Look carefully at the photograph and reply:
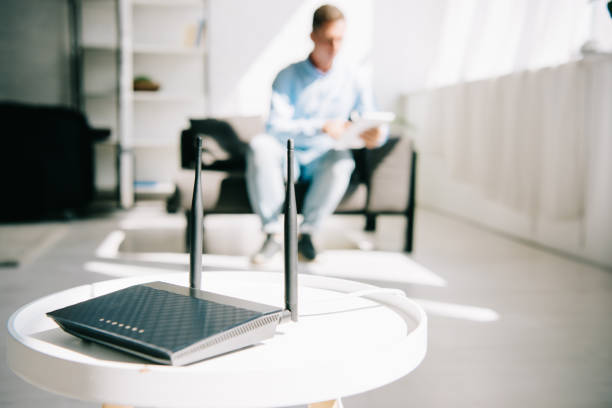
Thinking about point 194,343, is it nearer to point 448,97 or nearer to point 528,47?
point 528,47

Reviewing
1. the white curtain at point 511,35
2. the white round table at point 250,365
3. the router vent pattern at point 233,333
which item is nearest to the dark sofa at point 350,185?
the white curtain at point 511,35

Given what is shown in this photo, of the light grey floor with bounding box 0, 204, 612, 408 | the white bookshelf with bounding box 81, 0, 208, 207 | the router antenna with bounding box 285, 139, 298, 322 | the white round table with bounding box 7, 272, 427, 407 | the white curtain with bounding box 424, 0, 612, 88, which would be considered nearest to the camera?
the white round table with bounding box 7, 272, 427, 407

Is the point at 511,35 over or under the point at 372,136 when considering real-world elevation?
over

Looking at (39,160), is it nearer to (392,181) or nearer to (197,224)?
(392,181)

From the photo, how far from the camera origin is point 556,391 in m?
1.16

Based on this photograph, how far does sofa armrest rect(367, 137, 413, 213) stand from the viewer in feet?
8.11

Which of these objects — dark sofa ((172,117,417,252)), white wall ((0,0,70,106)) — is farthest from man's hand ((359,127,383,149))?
white wall ((0,0,70,106))

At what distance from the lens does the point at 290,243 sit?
0.64 meters

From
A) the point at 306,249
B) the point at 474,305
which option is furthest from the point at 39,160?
the point at 474,305

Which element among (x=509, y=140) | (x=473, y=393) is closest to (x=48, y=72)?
(x=509, y=140)

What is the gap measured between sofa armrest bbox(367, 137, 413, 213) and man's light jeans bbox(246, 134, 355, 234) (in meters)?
0.17

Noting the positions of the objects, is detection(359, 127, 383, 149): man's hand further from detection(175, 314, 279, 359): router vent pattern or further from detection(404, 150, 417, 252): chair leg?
detection(175, 314, 279, 359): router vent pattern

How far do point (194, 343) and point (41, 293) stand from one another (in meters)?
1.51

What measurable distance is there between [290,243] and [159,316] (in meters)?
0.17
